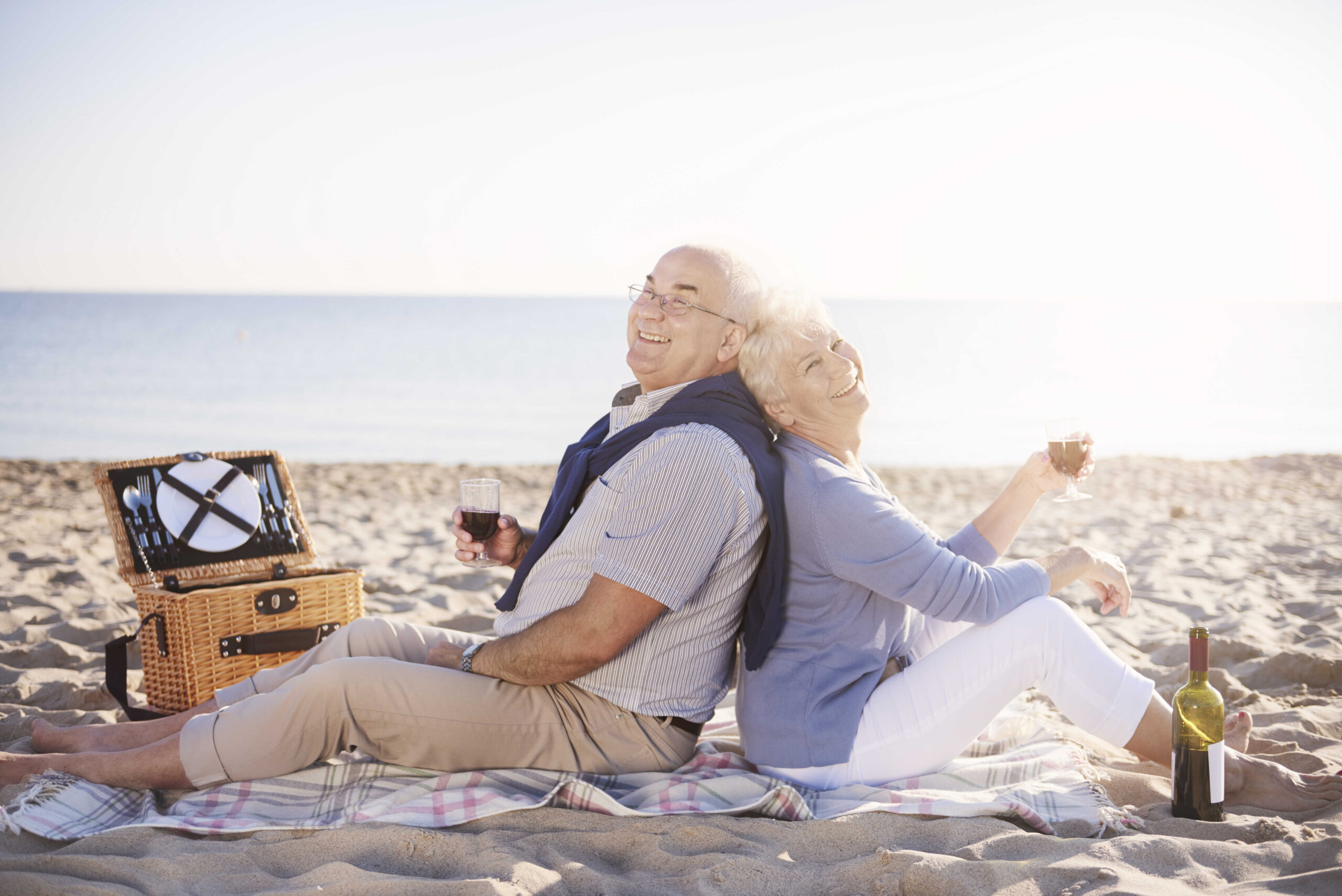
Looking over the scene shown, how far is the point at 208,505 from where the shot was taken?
340 cm

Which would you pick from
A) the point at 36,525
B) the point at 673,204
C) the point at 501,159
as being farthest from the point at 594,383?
the point at 36,525

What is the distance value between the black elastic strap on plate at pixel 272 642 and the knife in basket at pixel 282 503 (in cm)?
37

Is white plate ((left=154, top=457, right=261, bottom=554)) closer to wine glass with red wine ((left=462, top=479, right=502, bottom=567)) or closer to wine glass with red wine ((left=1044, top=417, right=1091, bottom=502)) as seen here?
wine glass with red wine ((left=462, top=479, right=502, bottom=567))

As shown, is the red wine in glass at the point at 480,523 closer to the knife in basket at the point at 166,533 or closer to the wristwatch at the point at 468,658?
the wristwatch at the point at 468,658

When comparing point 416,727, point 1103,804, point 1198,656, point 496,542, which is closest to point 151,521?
point 496,542

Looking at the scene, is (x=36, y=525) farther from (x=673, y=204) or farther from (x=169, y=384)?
(x=673, y=204)

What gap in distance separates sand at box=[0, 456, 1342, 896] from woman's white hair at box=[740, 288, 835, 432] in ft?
3.50

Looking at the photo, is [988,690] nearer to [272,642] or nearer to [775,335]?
[775,335]

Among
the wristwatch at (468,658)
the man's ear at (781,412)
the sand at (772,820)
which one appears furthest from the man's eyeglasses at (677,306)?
the sand at (772,820)

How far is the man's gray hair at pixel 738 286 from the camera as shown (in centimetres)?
254

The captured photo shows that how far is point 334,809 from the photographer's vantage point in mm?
2369

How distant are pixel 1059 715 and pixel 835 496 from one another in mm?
1653

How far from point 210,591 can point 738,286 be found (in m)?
1.98

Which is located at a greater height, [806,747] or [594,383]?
[594,383]
